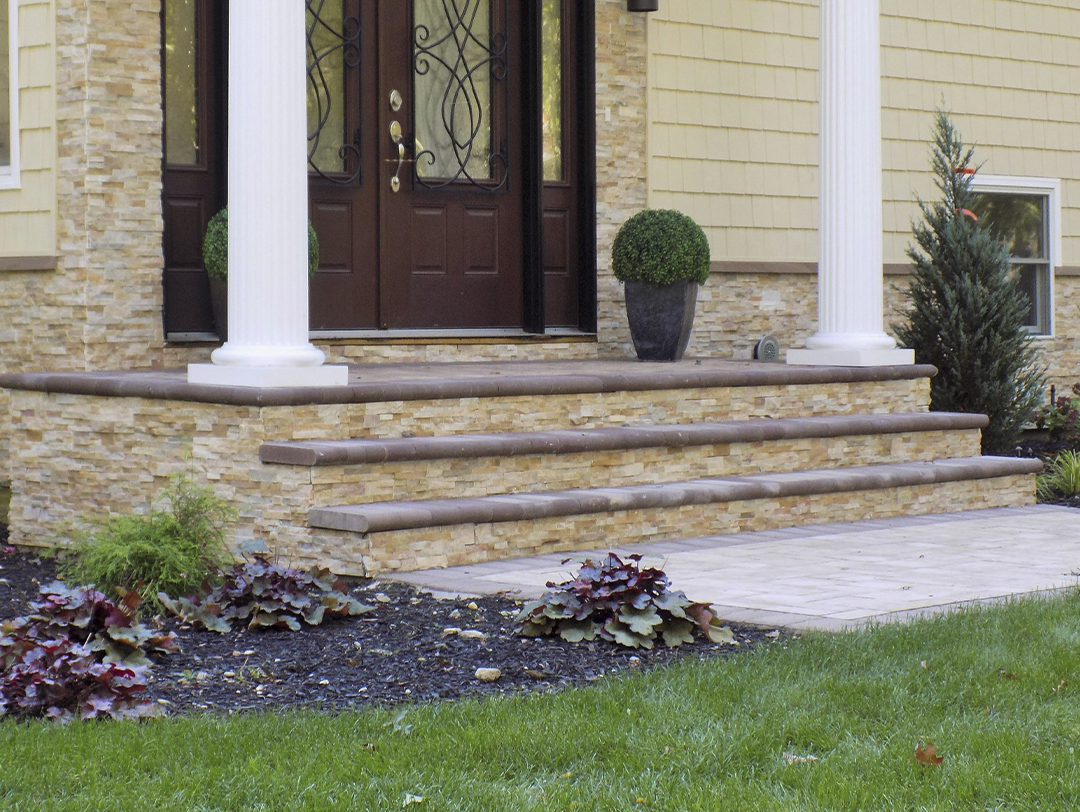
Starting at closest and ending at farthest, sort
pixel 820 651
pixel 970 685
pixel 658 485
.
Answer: pixel 970 685, pixel 820 651, pixel 658 485

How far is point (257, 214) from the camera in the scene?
6477 mm

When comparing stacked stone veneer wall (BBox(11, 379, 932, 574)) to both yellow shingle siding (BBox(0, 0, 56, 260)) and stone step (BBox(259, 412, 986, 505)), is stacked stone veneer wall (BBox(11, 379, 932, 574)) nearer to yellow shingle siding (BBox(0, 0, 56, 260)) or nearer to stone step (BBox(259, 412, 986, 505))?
stone step (BBox(259, 412, 986, 505))

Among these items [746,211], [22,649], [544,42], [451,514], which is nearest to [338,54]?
[544,42]

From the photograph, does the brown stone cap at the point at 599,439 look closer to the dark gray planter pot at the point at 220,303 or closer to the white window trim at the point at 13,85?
the dark gray planter pot at the point at 220,303

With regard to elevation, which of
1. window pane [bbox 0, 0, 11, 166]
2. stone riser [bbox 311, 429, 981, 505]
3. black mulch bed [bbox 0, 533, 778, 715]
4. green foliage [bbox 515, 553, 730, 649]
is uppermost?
window pane [bbox 0, 0, 11, 166]

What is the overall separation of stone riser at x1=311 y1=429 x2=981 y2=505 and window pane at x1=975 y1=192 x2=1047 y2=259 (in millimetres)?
3410

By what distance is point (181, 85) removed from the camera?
8.03 m

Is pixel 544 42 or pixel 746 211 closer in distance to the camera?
pixel 544 42

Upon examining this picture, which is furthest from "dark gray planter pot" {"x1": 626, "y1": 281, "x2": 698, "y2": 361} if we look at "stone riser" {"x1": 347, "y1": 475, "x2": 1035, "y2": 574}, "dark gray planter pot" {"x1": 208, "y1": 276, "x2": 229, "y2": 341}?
"dark gray planter pot" {"x1": 208, "y1": 276, "x2": 229, "y2": 341}

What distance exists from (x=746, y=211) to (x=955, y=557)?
4.20 metres

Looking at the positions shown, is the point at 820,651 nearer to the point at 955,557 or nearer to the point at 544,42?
the point at 955,557

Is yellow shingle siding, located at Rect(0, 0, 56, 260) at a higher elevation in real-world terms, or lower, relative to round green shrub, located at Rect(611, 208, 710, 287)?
higher

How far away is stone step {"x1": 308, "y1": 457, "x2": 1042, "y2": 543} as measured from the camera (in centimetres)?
582

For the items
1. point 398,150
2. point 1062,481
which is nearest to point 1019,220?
point 1062,481
